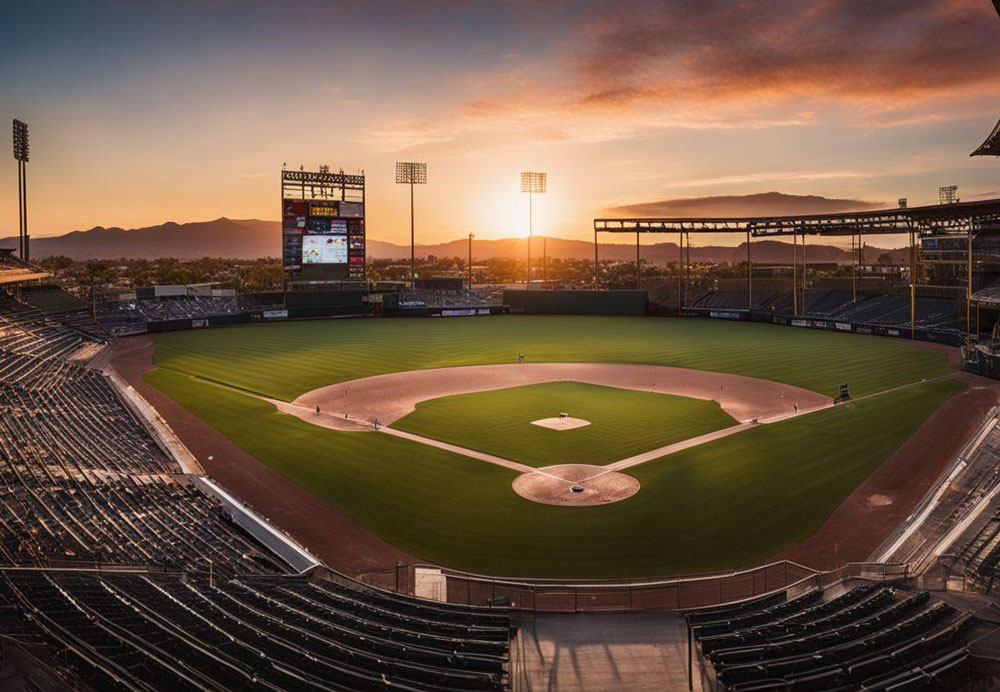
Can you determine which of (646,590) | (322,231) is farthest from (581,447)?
(322,231)

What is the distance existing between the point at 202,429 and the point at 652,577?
20595 mm

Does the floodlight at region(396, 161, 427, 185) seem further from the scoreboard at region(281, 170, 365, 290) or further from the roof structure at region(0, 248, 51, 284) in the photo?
the roof structure at region(0, 248, 51, 284)

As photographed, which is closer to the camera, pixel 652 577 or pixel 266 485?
pixel 652 577

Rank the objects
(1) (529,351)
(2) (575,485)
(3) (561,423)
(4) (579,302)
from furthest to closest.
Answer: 1. (4) (579,302)
2. (1) (529,351)
3. (3) (561,423)
4. (2) (575,485)

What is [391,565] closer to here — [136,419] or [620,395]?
[136,419]

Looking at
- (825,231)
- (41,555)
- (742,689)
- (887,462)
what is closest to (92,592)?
(41,555)

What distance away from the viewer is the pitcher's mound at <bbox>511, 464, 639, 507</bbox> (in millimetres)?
19328

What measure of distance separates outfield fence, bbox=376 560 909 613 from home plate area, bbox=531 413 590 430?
44.6 feet

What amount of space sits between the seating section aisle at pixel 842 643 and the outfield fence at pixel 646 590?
108cm

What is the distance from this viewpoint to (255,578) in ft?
44.9

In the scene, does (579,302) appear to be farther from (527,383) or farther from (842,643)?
(842,643)

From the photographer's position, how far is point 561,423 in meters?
28.0

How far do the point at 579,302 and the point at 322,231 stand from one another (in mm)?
31849

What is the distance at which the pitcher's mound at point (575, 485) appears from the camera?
1933 centimetres
